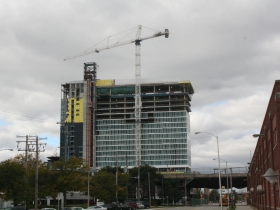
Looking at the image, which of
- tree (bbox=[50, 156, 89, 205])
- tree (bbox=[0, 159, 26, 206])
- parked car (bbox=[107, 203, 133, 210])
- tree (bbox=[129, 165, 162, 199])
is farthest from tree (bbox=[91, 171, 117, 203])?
tree (bbox=[129, 165, 162, 199])

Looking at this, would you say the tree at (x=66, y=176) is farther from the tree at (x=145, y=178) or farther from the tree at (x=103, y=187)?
the tree at (x=145, y=178)

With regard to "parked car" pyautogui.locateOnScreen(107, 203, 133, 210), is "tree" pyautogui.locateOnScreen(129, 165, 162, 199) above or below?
above

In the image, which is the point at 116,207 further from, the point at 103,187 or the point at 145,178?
the point at 145,178

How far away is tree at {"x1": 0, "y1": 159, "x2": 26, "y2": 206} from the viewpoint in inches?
2472

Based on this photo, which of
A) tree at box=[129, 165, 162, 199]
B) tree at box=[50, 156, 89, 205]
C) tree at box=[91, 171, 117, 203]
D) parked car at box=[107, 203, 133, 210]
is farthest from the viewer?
tree at box=[129, 165, 162, 199]

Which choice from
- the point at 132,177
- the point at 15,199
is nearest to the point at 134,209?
the point at 15,199

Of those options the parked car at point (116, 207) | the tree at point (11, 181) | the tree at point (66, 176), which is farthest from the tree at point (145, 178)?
the tree at point (11, 181)

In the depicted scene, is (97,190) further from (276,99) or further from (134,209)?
(276,99)

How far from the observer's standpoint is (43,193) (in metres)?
73.5

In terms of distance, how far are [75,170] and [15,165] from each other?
14.2 meters

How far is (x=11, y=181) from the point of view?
63.2 m

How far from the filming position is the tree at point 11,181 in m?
62.8

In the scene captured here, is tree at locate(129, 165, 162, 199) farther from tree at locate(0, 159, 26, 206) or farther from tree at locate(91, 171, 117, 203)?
tree at locate(0, 159, 26, 206)

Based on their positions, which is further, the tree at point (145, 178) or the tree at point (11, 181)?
the tree at point (145, 178)
